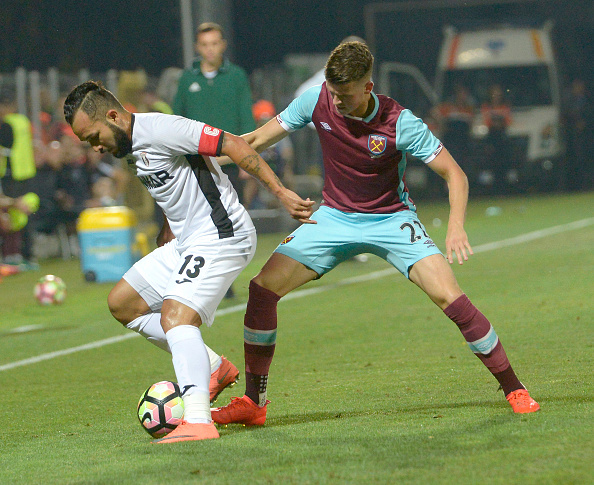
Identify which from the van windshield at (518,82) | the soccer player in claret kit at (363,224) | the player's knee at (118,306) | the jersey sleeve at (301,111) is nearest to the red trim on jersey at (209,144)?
the soccer player in claret kit at (363,224)

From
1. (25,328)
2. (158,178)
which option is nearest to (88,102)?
(158,178)

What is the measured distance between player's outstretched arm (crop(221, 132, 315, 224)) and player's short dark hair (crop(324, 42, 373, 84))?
0.53 meters

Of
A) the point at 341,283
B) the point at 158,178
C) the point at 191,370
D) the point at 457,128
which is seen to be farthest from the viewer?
the point at 457,128

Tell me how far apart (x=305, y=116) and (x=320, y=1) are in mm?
30761

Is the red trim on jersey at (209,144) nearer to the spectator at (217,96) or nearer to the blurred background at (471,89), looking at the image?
the spectator at (217,96)

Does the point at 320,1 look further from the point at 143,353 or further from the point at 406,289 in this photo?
the point at 143,353

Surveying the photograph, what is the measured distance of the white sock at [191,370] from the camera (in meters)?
5.23

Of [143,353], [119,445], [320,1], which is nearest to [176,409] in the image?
[119,445]

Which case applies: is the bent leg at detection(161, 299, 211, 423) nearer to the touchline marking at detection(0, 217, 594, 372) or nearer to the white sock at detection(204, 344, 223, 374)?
the white sock at detection(204, 344, 223, 374)

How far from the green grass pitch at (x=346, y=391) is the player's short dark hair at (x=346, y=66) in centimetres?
169

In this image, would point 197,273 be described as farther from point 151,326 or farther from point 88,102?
point 88,102

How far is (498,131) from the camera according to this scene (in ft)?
76.6

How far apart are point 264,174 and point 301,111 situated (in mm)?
626

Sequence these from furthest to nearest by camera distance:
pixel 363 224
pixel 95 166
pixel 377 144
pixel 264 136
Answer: pixel 95 166
pixel 264 136
pixel 363 224
pixel 377 144
